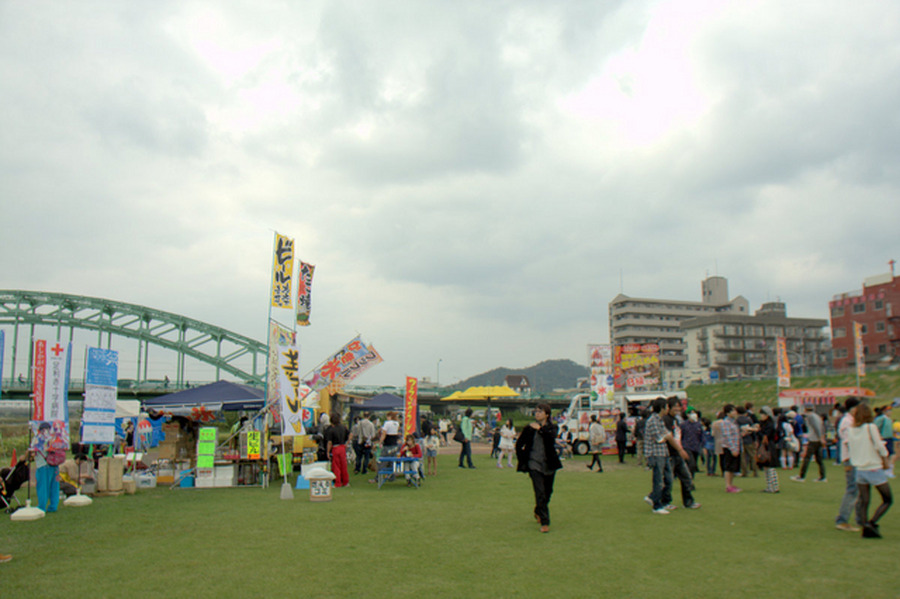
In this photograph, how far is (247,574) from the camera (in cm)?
549

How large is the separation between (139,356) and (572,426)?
221 ft

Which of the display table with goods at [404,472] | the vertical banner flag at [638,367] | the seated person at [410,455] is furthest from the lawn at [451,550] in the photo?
the vertical banner flag at [638,367]

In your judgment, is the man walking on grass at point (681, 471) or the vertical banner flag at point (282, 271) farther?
the vertical banner flag at point (282, 271)

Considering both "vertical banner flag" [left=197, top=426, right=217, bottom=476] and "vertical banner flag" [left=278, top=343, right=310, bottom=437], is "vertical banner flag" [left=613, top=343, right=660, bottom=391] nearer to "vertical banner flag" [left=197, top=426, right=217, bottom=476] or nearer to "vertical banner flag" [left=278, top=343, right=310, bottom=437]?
"vertical banner flag" [left=278, top=343, right=310, bottom=437]

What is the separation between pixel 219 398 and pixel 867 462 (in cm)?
1493

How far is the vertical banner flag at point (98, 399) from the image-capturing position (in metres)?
11.0

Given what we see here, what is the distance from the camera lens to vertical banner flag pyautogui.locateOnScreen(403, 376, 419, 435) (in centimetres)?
1539

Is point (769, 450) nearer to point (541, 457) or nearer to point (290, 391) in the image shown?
point (541, 457)

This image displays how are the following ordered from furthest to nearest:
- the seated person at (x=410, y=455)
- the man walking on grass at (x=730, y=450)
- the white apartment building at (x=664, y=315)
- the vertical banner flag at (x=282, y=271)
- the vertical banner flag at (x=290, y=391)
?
the white apartment building at (x=664, y=315), the vertical banner flag at (x=282, y=271), the seated person at (x=410, y=455), the vertical banner flag at (x=290, y=391), the man walking on grass at (x=730, y=450)

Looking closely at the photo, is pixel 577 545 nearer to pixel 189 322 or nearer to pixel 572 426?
pixel 572 426

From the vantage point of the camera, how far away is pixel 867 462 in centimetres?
661

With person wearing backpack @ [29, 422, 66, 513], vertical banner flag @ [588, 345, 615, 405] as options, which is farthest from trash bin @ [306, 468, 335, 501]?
vertical banner flag @ [588, 345, 615, 405]

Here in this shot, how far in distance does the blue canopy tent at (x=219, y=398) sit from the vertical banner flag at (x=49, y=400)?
6.05 meters

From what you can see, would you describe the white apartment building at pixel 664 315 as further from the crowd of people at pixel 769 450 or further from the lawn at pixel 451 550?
the lawn at pixel 451 550
